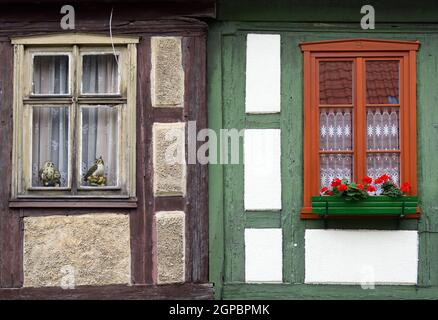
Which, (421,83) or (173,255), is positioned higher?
(421,83)

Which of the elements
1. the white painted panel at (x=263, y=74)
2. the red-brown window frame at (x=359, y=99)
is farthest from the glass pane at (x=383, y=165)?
the white painted panel at (x=263, y=74)

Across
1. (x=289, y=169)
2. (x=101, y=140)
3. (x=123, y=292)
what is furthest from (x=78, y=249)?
(x=289, y=169)

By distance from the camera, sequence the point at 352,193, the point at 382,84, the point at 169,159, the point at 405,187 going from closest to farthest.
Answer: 1. the point at 352,193
2. the point at 405,187
3. the point at 169,159
4. the point at 382,84

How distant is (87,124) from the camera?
6695 mm

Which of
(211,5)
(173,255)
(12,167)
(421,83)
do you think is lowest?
(173,255)

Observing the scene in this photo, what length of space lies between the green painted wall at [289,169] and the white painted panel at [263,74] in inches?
2.2

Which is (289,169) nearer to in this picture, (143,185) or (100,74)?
(143,185)

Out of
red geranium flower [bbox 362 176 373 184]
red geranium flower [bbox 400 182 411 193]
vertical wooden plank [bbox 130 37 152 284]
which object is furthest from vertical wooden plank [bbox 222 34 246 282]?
red geranium flower [bbox 400 182 411 193]

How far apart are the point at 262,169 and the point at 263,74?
82 cm

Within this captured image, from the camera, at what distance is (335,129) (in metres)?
6.66

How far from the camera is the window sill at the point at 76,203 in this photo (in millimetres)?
6500
